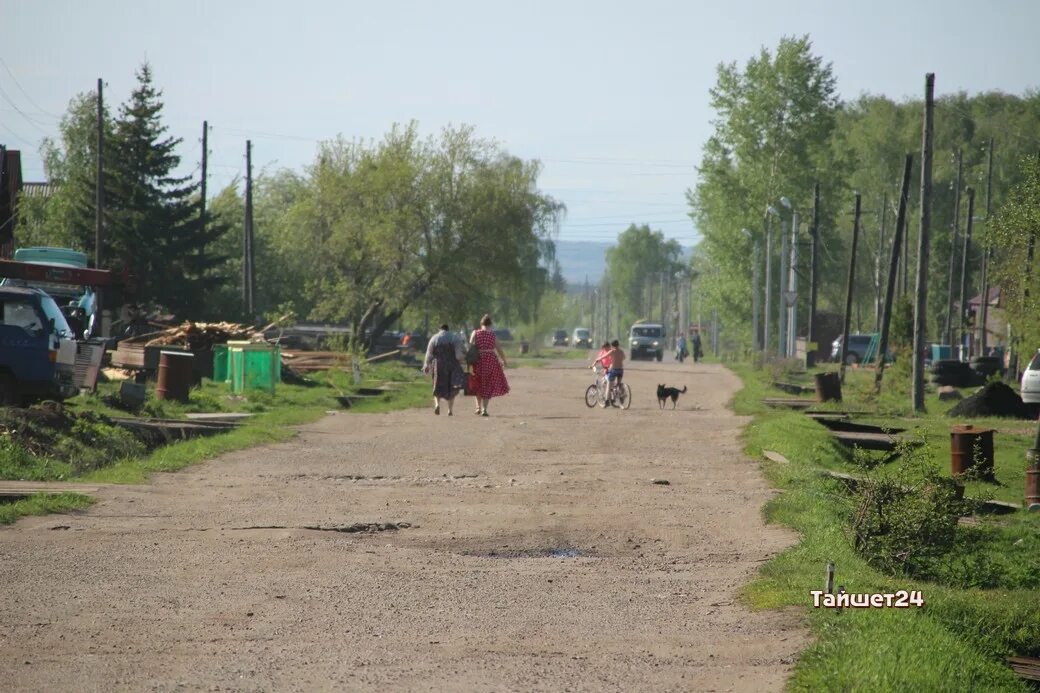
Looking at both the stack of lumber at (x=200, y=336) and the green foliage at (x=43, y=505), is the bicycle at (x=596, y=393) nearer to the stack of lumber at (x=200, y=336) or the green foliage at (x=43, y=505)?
the stack of lumber at (x=200, y=336)

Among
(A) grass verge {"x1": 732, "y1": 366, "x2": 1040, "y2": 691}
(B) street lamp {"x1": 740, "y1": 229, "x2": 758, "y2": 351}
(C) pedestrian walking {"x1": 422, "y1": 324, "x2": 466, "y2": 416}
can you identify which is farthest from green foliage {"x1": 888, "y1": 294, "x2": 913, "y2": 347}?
(A) grass verge {"x1": 732, "y1": 366, "x2": 1040, "y2": 691}

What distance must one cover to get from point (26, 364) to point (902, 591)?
1554 centimetres

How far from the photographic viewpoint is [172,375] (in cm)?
2642

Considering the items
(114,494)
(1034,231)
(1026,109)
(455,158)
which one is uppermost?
(1026,109)

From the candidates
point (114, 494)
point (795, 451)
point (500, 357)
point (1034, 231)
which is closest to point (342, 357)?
point (500, 357)

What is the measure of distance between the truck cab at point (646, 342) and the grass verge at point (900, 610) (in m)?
70.3

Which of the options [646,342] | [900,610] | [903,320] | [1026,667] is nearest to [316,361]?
[903,320]

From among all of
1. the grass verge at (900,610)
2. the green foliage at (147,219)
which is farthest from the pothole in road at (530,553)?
the green foliage at (147,219)

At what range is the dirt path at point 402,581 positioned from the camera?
7.43m

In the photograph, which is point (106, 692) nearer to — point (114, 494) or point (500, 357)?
point (114, 494)

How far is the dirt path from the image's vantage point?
743 centimetres

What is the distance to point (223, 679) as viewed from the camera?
7.06m

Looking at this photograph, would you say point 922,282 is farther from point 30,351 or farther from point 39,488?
point 39,488

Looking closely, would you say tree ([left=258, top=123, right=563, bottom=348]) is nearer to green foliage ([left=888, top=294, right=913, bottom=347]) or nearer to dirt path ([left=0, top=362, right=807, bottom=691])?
green foliage ([left=888, top=294, right=913, bottom=347])
